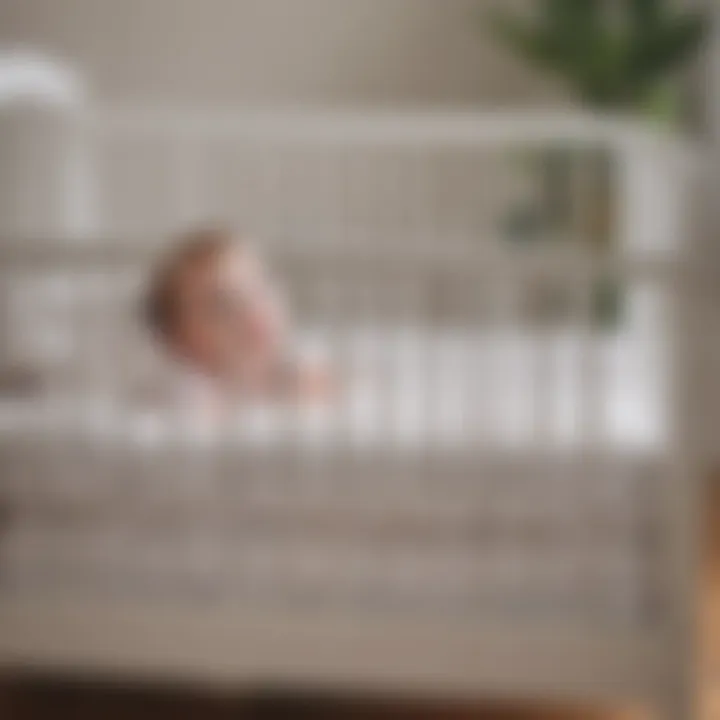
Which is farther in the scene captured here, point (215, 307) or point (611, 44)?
point (611, 44)

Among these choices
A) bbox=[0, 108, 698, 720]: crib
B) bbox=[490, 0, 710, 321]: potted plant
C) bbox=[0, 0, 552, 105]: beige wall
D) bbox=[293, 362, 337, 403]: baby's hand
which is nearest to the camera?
bbox=[0, 108, 698, 720]: crib

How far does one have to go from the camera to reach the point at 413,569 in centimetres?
119

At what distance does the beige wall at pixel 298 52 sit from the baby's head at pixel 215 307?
3.06ft

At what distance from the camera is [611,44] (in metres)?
2.05

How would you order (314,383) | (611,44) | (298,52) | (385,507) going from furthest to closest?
(298,52)
(611,44)
(314,383)
(385,507)

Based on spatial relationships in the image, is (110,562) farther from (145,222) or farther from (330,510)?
(145,222)

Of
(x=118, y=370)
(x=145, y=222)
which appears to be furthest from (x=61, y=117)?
(x=118, y=370)

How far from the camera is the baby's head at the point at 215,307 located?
136cm

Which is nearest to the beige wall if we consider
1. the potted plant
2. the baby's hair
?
the potted plant

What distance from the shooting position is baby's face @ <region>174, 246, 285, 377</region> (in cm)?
136

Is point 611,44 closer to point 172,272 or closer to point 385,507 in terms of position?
point 172,272

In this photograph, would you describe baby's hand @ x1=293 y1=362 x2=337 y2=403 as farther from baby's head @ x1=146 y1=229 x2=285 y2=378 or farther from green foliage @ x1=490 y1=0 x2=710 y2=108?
green foliage @ x1=490 y1=0 x2=710 y2=108

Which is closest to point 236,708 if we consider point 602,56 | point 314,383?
point 314,383

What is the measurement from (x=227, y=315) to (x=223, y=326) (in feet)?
0.04
